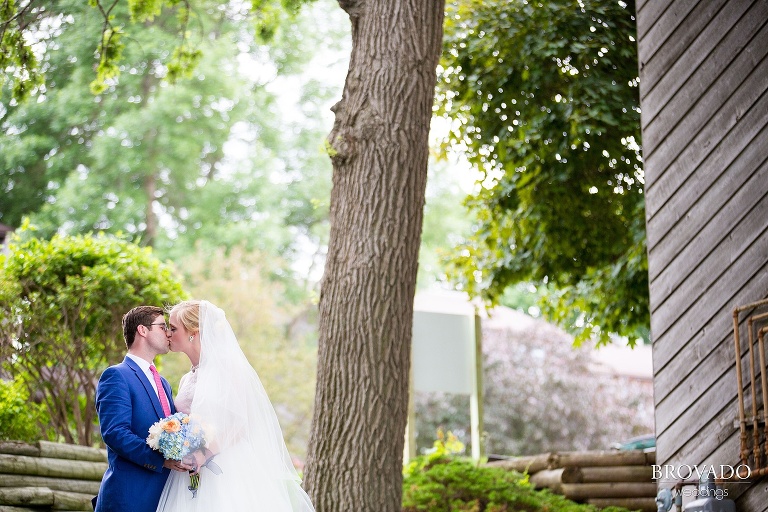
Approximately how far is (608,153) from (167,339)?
696 centimetres

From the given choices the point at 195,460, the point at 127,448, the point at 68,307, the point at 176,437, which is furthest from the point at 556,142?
the point at 127,448

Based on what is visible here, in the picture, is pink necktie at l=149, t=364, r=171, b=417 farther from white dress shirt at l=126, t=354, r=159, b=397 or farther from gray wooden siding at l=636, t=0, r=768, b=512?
gray wooden siding at l=636, t=0, r=768, b=512

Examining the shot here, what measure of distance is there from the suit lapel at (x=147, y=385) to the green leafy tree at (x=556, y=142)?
251 inches

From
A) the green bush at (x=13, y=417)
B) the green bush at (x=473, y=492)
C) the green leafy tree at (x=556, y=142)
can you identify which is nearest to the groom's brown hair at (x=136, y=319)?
the green bush at (x=13, y=417)

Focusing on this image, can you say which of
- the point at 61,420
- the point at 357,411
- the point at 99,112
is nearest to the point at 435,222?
the point at 99,112

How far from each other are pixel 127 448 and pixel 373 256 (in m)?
2.62

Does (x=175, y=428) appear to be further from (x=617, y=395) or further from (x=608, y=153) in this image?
(x=617, y=395)

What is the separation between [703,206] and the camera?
6633 mm

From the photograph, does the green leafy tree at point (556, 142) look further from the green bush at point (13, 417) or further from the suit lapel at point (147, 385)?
the suit lapel at point (147, 385)

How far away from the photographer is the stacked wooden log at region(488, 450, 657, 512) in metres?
9.04

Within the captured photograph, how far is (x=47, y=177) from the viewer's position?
78.3 feet

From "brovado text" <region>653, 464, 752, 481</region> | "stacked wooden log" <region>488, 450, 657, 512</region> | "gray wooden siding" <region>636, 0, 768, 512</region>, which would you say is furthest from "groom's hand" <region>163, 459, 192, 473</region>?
"stacked wooden log" <region>488, 450, 657, 512</region>

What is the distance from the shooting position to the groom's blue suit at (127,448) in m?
4.42

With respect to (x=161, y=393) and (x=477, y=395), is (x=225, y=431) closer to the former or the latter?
(x=161, y=393)
